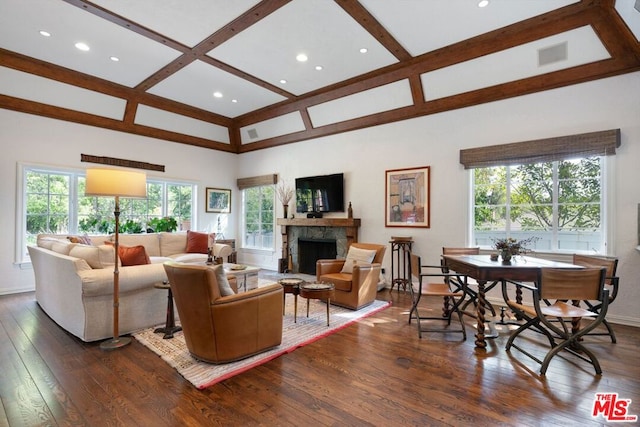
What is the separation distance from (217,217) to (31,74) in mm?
4194

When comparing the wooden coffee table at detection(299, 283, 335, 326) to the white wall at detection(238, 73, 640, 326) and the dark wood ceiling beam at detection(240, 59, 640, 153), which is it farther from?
the dark wood ceiling beam at detection(240, 59, 640, 153)

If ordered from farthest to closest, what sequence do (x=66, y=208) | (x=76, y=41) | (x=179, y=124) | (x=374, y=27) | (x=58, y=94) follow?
(x=179, y=124), (x=66, y=208), (x=58, y=94), (x=76, y=41), (x=374, y=27)

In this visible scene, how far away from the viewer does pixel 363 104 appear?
18.4ft

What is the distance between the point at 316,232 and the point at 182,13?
4.30 metres

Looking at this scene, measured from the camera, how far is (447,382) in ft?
7.67

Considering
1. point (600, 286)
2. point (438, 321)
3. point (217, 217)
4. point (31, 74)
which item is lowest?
point (438, 321)

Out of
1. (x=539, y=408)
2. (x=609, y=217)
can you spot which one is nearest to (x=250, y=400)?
(x=539, y=408)

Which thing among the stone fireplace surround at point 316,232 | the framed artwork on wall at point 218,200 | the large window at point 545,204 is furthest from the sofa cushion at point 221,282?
the framed artwork on wall at point 218,200

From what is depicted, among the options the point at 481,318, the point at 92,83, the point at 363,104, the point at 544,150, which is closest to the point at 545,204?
the point at 544,150

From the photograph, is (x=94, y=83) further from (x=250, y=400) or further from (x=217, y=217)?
(x=250, y=400)

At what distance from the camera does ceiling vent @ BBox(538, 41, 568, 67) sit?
12.4 ft

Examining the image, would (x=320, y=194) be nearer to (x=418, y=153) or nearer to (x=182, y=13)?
(x=418, y=153)

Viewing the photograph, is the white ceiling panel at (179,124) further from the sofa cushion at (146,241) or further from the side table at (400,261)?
the side table at (400,261)

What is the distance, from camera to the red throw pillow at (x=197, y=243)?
19.9 feet
